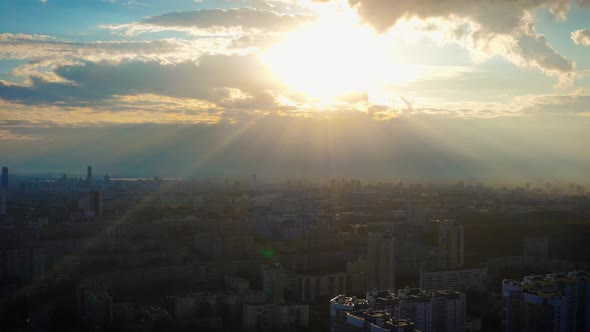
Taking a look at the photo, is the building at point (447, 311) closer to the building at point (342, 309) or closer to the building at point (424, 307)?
the building at point (424, 307)

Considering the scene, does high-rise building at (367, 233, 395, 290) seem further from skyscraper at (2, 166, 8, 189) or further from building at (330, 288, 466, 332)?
skyscraper at (2, 166, 8, 189)

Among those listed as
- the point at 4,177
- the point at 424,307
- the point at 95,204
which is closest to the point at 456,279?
the point at 424,307

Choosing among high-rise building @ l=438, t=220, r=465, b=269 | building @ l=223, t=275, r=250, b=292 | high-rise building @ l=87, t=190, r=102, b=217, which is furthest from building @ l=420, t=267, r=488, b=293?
high-rise building @ l=87, t=190, r=102, b=217

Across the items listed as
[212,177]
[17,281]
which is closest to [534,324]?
[17,281]

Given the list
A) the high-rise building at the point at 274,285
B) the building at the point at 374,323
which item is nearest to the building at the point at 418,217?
the high-rise building at the point at 274,285

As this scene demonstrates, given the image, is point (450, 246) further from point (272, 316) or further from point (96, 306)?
point (96, 306)
